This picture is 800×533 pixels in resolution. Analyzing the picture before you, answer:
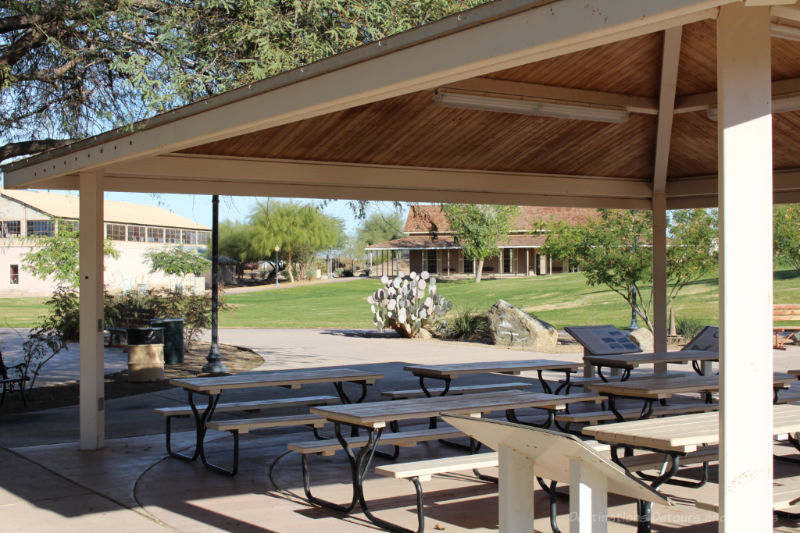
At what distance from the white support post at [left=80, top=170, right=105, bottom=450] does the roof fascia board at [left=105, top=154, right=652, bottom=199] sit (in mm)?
340

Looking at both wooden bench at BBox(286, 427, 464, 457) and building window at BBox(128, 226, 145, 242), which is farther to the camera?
building window at BBox(128, 226, 145, 242)

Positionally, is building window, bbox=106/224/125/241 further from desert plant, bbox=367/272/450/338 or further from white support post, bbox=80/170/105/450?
white support post, bbox=80/170/105/450

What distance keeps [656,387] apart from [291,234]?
235 feet

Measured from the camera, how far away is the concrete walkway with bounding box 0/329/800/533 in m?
6.02

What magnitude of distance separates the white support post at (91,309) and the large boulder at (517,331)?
1418cm

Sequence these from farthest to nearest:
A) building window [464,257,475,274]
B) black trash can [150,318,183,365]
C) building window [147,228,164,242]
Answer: building window [147,228,164,242] < building window [464,257,475,274] < black trash can [150,318,183,365]

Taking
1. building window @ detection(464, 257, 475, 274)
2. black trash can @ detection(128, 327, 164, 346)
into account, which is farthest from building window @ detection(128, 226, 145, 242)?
black trash can @ detection(128, 327, 164, 346)

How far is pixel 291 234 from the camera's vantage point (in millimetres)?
77875

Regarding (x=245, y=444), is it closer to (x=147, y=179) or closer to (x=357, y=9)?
(x=147, y=179)

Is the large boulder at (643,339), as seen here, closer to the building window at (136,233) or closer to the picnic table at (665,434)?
the picnic table at (665,434)

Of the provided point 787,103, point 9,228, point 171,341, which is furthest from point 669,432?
point 9,228

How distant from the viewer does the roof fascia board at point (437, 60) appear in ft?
12.7

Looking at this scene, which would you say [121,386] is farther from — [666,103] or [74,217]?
[74,217]

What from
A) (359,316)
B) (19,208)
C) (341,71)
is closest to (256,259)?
(19,208)
